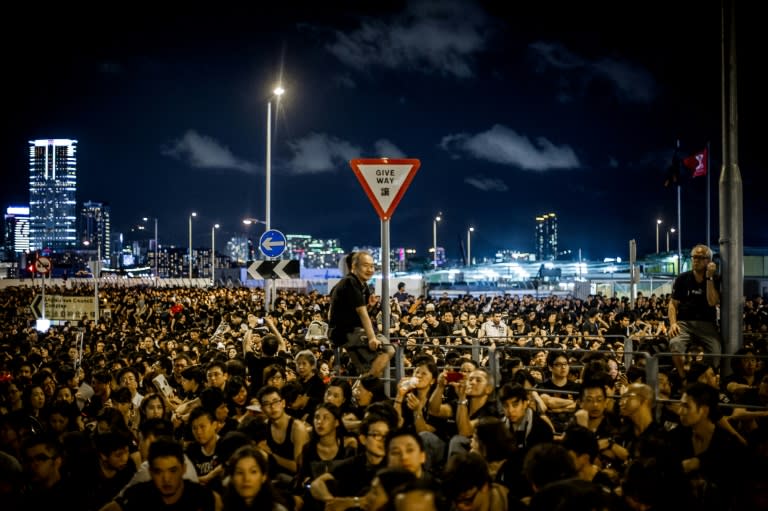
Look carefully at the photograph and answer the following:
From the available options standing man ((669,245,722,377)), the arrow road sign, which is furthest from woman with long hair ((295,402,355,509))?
the arrow road sign

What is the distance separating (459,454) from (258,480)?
1481 millimetres

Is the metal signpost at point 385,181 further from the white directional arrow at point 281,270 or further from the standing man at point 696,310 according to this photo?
the white directional arrow at point 281,270

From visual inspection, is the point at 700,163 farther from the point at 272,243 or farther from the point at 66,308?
the point at 66,308

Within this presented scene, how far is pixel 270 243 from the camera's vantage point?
49.4ft

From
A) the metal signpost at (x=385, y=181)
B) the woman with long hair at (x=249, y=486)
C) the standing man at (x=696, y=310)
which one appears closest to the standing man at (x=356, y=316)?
the metal signpost at (x=385, y=181)

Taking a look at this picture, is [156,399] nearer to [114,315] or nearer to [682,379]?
[682,379]

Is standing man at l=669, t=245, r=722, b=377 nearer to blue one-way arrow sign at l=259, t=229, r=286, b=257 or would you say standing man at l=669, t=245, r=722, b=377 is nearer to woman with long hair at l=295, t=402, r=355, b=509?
woman with long hair at l=295, t=402, r=355, b=509

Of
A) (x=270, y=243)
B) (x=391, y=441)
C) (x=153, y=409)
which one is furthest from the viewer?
(x=270, y=243)

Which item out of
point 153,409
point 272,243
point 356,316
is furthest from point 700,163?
point 153,409

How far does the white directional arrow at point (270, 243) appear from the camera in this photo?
15016mm

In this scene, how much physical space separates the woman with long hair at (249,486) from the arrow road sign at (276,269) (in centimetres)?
874

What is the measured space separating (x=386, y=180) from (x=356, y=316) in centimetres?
199

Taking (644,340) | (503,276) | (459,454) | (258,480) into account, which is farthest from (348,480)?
(503,276)

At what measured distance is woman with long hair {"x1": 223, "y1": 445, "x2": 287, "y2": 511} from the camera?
433 cm
